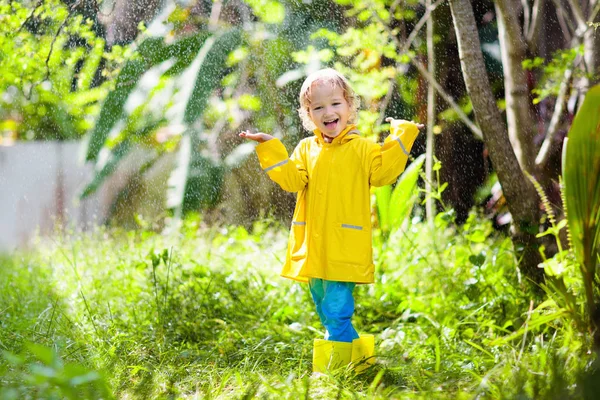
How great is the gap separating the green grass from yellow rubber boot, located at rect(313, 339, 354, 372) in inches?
2.4

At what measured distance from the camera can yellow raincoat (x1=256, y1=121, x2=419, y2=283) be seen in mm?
2029

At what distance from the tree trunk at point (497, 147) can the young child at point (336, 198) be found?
1.89ft

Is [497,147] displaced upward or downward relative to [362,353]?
upward

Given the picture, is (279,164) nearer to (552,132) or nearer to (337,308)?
(337,308)

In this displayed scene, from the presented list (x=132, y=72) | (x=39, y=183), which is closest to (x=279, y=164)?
(x=132, y=72)

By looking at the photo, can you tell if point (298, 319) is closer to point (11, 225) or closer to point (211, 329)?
point (211, 329)

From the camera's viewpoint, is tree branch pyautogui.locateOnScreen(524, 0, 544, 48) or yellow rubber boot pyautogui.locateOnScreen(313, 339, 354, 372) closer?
yellow rubber boot pyautogui.locateOnScreen(313, 339, 354, 372)

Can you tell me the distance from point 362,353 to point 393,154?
0.57 meters

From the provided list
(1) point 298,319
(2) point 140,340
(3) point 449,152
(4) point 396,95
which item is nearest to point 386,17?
(4) point 396,95

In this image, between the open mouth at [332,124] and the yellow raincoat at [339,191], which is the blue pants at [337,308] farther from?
the open mouth at [332,124]

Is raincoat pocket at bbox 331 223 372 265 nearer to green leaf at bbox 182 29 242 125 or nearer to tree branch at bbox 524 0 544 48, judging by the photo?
tree branch at bbox 524 0 544 48

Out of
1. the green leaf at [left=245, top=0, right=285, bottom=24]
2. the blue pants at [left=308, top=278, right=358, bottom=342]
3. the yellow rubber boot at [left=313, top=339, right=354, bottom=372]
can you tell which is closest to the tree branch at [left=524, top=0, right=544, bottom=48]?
the blue pants at [left=308, top=278, right=358, bottom=342]

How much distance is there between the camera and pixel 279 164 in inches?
80.9

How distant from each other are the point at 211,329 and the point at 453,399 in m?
1.22
